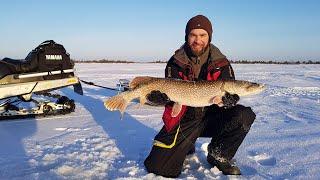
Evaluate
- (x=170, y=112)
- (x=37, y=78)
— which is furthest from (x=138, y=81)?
(x=37, y=78)

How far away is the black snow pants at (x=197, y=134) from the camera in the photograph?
12.2ft

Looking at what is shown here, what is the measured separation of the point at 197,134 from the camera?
13.0 ft

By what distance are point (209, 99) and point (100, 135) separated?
2.18 m

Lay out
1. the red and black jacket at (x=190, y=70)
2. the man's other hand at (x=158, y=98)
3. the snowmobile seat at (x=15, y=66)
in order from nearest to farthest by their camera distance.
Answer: the man's other hand at (x=158, y=98), the red and black jacket at (x=190, y=70), the snowmobile seat at (x=15, y=66)

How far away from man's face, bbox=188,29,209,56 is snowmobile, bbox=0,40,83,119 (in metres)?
3.26

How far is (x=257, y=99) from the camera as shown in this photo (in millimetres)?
8812

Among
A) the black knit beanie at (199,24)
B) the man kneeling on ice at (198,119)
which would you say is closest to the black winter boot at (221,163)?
the man kneeling on ice at (198,119)

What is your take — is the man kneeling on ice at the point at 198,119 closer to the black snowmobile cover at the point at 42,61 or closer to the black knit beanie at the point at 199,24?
the black knit beanie at the point at 199,24

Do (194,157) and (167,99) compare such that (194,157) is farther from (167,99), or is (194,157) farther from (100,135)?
(100,135)

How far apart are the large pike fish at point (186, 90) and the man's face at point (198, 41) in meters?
0.41

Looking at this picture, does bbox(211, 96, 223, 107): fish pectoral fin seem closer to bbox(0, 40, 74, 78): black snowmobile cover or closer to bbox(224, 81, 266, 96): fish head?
bbox(224, 81, 266, 96): fish head

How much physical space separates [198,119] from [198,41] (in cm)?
78

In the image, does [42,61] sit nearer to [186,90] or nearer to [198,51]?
[198,51]

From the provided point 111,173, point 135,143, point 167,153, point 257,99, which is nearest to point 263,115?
point 257,99
